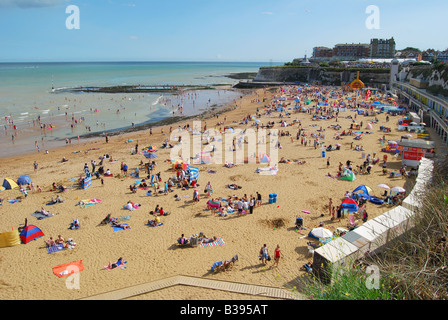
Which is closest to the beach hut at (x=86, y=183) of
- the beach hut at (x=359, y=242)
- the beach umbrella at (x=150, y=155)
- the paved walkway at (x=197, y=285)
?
the beach umbrella at (x=150, y=155)

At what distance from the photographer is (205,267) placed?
362 inches

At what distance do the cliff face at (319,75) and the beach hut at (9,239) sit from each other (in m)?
64.9

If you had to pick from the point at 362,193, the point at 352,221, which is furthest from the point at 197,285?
the point at 362,193

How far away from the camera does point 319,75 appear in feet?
232

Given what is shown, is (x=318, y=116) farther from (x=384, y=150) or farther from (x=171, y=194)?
(x=171, y=194)

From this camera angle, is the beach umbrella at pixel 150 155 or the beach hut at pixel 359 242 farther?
the beach umbrella at pixel 150 155

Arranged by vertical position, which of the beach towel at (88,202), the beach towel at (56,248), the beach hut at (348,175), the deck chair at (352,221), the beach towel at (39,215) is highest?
the beach hut at (348,175)

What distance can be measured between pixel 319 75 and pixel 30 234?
7006 cm

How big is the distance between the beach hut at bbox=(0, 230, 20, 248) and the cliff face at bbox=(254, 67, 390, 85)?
64.9 metres

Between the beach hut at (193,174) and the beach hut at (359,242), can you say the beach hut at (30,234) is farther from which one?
the beach hut at (359,242)

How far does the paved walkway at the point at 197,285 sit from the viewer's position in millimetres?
7570

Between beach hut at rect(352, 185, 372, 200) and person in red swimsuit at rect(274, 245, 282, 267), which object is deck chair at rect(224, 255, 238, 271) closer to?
person in red swimsuit at rect(274, 245, 282, 267)
